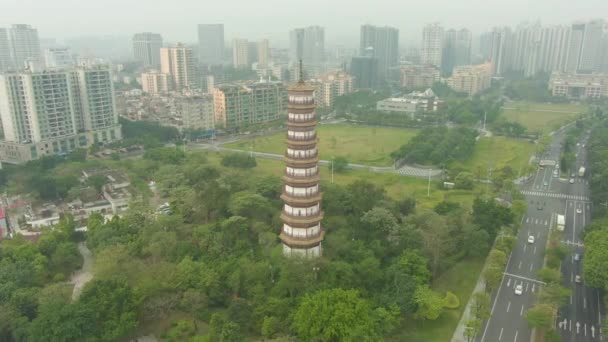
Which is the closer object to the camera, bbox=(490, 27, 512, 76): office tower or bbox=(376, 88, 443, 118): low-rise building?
bbox=(376, 88, 443, 118): low-rise building

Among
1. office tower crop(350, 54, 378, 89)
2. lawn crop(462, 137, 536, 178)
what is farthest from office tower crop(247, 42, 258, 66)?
lawn crop(462, 137, 536, 178)

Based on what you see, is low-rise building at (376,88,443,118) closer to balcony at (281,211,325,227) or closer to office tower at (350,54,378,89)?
office tower at (350,54,378,89)

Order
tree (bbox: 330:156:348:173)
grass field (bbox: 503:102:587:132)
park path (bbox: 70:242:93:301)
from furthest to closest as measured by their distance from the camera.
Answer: grass field (bbox: 503:102:587:132), tree (bbox: 330:156:348:173), park path (bbox: 70:242:93:301)

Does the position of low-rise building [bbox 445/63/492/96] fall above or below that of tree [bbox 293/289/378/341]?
above

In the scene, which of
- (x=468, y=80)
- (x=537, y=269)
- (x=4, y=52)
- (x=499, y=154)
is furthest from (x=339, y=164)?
(x=4, y=52)

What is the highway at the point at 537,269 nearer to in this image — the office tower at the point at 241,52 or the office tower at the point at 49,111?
the office tower at the point at 49,111

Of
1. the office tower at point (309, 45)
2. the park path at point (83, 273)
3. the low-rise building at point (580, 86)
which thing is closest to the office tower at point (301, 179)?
the park path at point (83, 273)
